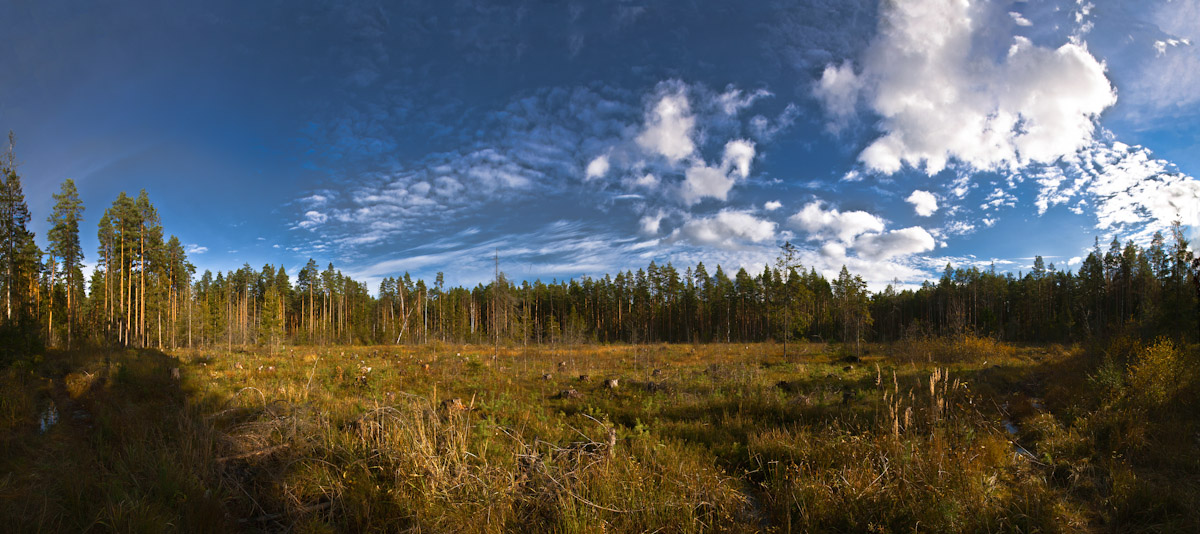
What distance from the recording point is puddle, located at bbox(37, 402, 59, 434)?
7.82 m

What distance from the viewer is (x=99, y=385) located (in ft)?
37.3

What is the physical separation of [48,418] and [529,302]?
55.7 meters

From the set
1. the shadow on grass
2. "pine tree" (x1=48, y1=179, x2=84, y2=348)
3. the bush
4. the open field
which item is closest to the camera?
the shadow on grass

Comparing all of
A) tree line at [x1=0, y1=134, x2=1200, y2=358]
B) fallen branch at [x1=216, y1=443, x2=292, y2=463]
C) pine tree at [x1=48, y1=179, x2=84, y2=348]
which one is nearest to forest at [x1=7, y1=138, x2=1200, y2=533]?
fallen branch at [x1=216, y1=443, x2=292, y2=463]

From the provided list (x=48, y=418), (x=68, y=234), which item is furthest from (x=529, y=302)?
(x=48, y=418)

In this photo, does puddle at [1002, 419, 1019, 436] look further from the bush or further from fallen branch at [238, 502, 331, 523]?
fallen branch at [238, 502, 331, 523]

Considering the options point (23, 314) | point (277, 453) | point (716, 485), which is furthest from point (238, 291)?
point (716, 485)

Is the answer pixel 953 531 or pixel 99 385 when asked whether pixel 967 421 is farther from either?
pixel 99 385

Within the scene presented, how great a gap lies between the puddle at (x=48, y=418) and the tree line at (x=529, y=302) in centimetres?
1552

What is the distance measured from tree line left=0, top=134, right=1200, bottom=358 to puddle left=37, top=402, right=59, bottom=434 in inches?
611

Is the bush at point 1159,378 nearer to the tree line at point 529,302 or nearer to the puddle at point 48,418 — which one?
the tree line at point 529,302

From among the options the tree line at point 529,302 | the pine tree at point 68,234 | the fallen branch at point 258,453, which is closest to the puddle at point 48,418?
the fallen branch at point 258,453

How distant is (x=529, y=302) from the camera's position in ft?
210

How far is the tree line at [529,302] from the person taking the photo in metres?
29.9
